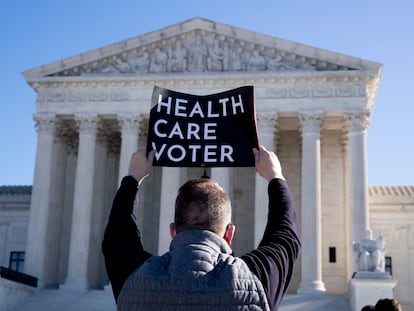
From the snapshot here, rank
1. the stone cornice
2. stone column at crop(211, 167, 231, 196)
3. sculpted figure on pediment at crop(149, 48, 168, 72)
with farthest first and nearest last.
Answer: the stone cornice < sculpted figure on pediment at crop(149, 48, 168, 72) < stone column at crop(211, 167, 231, 196)

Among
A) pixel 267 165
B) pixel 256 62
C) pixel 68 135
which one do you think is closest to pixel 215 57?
pixel 256 62

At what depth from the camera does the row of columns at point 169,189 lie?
154ft

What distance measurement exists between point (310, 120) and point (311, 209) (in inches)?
249

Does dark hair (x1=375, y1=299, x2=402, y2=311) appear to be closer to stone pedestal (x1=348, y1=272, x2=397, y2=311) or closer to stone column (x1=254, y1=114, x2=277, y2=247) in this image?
stone pedestal (x1=348, y1=272, x2=397, y2=311)

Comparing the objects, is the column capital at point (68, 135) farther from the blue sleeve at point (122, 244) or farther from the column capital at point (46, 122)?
the blue sleeve at point (122, 244)

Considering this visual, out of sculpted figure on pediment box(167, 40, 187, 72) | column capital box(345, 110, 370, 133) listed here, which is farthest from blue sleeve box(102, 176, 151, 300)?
sculpted figure on pediment box(167, 40, 187, 72)

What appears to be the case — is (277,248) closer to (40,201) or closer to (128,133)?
(128,133)

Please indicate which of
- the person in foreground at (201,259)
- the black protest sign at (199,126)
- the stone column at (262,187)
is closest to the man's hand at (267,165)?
the person in foreground at (201,259)

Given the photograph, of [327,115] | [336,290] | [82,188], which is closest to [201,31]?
[327,115]

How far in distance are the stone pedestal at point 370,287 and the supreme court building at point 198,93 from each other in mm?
6585

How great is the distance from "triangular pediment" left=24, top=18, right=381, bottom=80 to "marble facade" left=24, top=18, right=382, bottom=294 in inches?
3.0

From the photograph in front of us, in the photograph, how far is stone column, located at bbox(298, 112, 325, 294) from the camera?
46.6 m

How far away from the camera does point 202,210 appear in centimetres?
477

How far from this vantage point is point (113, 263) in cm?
494
